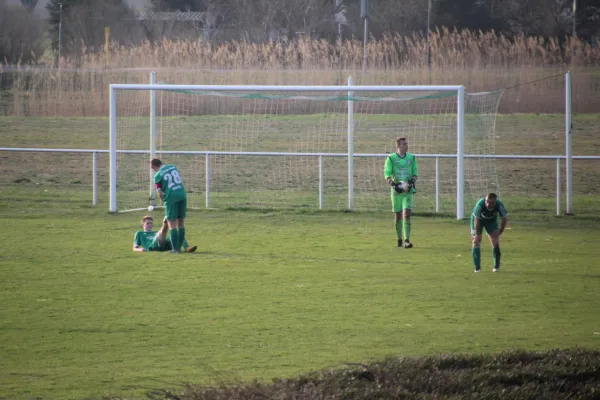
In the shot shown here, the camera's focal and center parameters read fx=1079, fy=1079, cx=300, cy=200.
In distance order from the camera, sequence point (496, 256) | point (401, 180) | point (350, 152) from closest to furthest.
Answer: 1. point (496, 256)
2. point (401, 180)
3. point (350, 152)

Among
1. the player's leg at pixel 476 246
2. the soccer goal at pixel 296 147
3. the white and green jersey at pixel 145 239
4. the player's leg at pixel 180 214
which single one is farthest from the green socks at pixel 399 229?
the white and green jersey at pixel 145 239

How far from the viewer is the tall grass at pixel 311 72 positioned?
3184 centimetres

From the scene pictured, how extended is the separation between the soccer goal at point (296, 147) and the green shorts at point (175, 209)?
4864 mm

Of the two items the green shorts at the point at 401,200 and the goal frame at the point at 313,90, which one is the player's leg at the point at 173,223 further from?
the goal frame at the point at 313,90

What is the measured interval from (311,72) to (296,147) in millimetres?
3225

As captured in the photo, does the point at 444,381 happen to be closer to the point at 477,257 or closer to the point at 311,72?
the point at 477,257

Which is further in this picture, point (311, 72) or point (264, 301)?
point (311, 72)

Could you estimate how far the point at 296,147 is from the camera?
2978 cm

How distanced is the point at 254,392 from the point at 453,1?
48.3m

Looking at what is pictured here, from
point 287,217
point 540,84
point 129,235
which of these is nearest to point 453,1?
point 540,84

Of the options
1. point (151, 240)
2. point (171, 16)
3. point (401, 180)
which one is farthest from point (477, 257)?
point (171, 16)

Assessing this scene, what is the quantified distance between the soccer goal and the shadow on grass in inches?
473

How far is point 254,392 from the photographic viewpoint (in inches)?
298

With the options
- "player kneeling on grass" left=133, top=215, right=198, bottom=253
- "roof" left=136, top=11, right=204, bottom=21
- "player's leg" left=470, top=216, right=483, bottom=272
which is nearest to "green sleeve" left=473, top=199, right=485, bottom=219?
"player's leg" left=470, top=216, right=483, bottom=272
